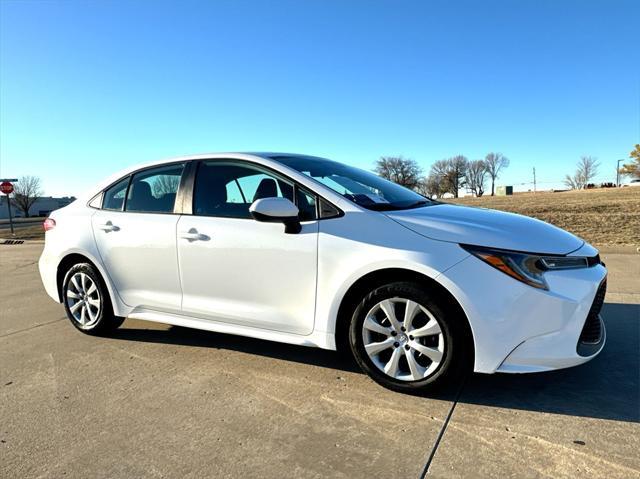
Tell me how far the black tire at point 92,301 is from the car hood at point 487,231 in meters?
2.79

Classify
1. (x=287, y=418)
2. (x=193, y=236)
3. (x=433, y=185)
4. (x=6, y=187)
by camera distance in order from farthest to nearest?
(x=433, y=185), (x=6, y=187), (x=193, y=236), (x=287, y=418)

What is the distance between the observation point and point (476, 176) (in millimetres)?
123625

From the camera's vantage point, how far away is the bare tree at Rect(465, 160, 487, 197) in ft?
399

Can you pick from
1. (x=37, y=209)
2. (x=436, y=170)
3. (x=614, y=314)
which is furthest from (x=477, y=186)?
(x=614, y=314)

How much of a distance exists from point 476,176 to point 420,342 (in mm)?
128208

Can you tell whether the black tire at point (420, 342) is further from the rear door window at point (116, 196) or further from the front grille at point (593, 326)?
the rear door window at point (116, 196)

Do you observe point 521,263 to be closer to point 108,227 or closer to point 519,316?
point 519,316

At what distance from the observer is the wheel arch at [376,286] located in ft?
9.31

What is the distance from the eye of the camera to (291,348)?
401 cm

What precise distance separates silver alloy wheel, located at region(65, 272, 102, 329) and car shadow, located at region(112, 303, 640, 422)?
2.23 ft

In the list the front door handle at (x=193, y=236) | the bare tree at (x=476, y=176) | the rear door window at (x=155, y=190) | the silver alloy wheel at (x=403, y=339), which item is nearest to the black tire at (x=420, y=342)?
the silver alloy wheel at (x=403, y=339)

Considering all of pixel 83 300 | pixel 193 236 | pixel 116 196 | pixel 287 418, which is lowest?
pixel 287 418

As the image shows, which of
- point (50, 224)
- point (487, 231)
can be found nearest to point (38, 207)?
point (50, 224)

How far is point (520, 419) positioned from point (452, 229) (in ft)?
3.79
